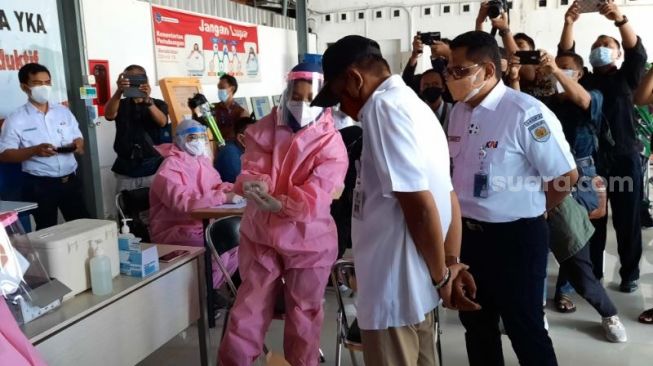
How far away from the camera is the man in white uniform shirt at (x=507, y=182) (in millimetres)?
1695

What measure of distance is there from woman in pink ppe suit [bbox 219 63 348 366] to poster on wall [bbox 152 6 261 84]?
10.4ft

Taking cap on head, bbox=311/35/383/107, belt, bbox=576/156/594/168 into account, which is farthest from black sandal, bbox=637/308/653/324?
cap on head, bbox=311/35/383/107

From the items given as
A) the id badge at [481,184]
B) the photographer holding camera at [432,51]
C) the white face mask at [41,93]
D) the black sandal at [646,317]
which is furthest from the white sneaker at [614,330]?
the white face mask at [41,93]

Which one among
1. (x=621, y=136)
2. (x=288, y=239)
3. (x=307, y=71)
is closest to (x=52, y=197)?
(x=288, y=239)

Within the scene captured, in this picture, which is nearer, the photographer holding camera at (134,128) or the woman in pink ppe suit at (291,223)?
the woman in pink ppe suit at (291,223)

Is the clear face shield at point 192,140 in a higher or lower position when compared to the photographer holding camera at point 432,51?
lower

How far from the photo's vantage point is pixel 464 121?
184cm

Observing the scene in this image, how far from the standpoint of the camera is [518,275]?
67.9 inches

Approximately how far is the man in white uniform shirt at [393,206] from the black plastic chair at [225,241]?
2.83ft

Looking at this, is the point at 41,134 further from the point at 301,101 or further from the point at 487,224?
the point at 487,224

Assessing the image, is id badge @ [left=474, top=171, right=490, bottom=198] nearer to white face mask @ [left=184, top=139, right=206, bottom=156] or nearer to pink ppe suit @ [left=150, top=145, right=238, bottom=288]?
pink ppe suit @ [left=150, top=145, right=238, bottom=288]

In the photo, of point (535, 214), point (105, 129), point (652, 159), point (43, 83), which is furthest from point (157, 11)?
point (652, 159)

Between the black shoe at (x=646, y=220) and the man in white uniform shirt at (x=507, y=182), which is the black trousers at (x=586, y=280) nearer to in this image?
the man in white uniform shirt at (x=507, y=182)

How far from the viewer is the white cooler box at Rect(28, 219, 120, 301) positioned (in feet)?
5.05
